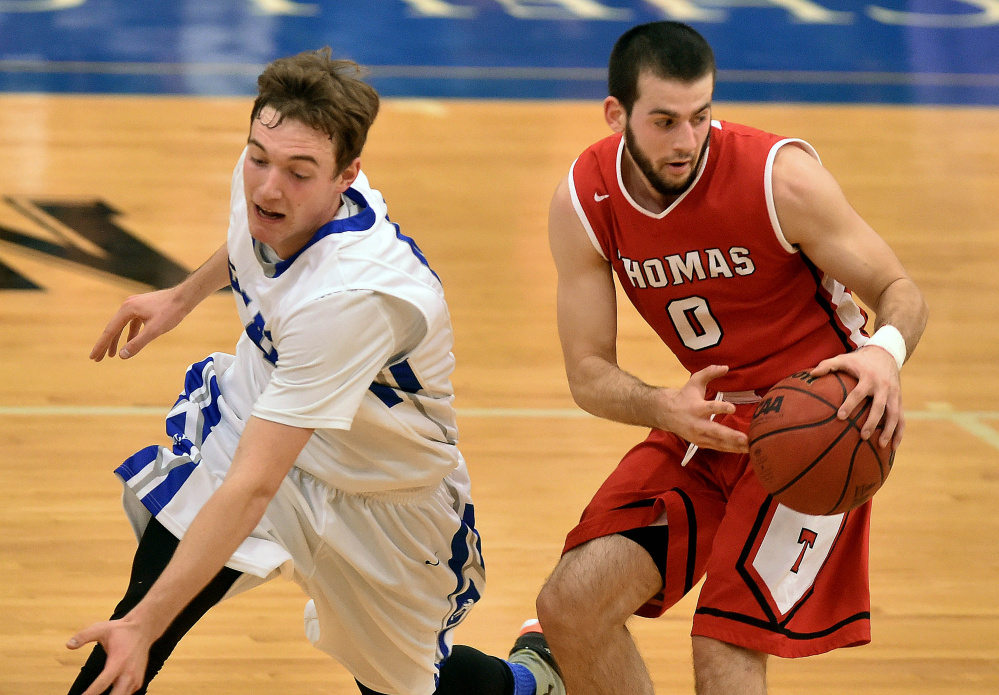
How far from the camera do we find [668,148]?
9.00ft

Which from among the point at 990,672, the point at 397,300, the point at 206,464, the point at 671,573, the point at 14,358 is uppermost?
the point at 397,300

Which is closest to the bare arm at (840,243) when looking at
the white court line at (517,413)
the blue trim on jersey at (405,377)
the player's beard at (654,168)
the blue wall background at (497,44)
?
the player's beard at (654,168)

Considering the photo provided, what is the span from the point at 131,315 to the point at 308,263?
0.70m

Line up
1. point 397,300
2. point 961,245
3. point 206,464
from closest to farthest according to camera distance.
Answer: point 397,300, point 206,464, point 961,245

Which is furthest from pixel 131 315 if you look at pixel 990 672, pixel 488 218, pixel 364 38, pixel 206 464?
pixel 364 38

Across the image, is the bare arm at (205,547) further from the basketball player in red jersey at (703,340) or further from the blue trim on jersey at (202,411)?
the basketball player in red jersey at (703,340)

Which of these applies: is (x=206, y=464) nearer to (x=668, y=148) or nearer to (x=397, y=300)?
(x=397, y=300)

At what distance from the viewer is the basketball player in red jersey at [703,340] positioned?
2707 millimetres

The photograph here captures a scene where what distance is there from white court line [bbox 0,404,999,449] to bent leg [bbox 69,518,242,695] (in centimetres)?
227

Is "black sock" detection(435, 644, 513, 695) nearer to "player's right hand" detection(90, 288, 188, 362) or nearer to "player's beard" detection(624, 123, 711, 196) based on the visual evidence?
"player's right hand" detection(90, 288, 188, 362)

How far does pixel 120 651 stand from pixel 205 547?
9.0 inches

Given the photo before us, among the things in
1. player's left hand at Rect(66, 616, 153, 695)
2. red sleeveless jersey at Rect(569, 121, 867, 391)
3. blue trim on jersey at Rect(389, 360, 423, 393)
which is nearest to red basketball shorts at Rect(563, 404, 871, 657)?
red sleeveless jersey at Rect(569, 121, 867, 391)

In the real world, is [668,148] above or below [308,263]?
above

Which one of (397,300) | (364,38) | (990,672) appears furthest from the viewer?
(364,38)
